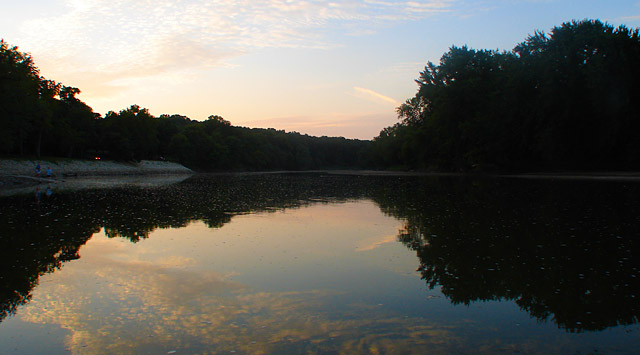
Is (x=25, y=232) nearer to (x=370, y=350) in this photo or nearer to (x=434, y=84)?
(x=370, y=350)

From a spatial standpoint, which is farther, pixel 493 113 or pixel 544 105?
pixel 493 113

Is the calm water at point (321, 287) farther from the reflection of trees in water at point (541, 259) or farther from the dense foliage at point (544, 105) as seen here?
the dense foliage at point (544, 105)

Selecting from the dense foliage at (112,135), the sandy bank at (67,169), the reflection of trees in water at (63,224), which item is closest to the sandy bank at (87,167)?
the sandy bank at (67,169)

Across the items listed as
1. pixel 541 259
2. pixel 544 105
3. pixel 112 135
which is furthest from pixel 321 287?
pixel 112 135

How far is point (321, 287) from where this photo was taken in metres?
8.82

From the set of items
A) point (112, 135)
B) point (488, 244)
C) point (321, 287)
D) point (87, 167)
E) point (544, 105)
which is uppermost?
point (544, 105)

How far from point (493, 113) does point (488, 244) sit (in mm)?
67185

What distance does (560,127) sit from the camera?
193 feet

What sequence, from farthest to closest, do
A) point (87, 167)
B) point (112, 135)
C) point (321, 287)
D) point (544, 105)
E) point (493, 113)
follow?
point (112, 135) → point (87, 167) → point (493, 113) → point (544, 105) → point (321, 287)

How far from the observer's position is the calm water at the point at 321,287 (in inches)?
246

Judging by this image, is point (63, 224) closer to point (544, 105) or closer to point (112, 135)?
point (544, 105)

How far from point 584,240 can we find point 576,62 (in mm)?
54426

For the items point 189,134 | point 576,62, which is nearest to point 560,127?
point 576,62

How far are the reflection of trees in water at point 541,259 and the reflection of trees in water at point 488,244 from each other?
22mm
